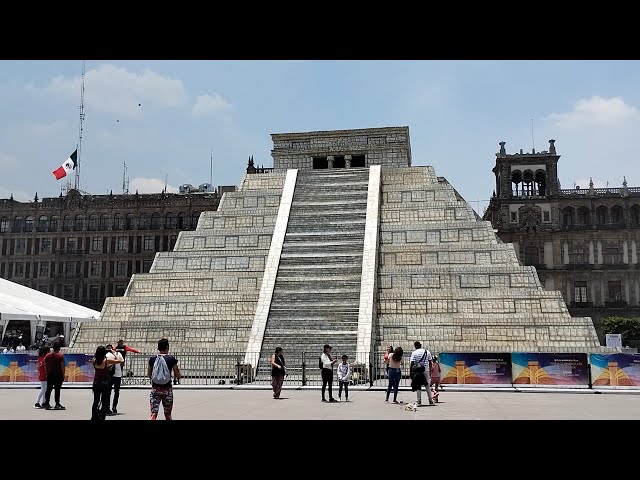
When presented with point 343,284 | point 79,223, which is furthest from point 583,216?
point 79,223

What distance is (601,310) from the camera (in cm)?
6794

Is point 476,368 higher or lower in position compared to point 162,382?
lower

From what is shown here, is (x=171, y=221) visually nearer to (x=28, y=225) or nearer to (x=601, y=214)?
(x=28, y=225)

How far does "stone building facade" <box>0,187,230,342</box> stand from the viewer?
244 ft

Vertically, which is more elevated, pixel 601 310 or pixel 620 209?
pixel 620 209

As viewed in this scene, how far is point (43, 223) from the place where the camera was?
250 feet

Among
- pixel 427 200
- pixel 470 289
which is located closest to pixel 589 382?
pixel 470 289

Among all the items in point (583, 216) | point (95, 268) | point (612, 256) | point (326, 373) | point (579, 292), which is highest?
point (583, 216)

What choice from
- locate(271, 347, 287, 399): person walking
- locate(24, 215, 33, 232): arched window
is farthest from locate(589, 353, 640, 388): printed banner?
locate(24, 215, 33, 232): arched window

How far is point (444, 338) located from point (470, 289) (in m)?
3.27

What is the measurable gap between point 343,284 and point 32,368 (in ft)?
42.3

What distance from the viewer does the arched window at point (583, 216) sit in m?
72.6

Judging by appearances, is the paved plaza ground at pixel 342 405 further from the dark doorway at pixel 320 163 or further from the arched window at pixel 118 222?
the arched window at pixel 118 222
